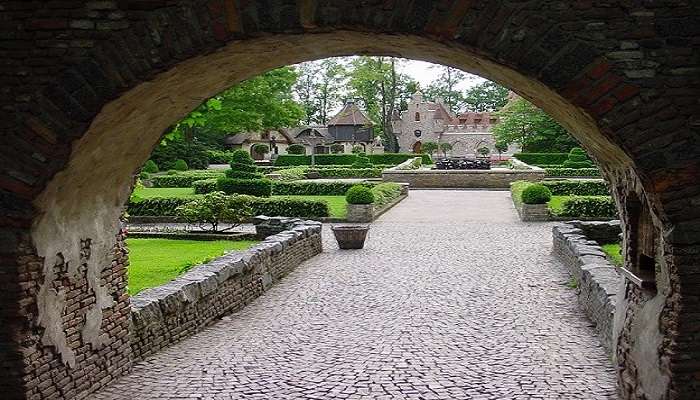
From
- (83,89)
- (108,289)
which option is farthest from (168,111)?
(108,289)

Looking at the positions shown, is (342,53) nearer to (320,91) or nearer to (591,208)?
(591,208)

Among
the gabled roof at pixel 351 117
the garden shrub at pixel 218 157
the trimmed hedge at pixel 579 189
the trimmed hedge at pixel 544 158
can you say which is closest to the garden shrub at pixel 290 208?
the trimmed hedge at pixel 579 189

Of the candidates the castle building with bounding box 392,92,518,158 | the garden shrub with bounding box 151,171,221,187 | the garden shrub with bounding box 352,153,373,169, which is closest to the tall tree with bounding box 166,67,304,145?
the garden shrub with bounding box 352,153,373,169

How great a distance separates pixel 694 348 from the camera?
4.85m

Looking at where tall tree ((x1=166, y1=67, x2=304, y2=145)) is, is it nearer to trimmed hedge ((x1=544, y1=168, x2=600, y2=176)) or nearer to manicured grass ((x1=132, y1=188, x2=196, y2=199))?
manicured grass ((x1=132, y1=188, x2=196, y2=199))

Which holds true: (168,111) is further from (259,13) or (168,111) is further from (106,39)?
(259,13)

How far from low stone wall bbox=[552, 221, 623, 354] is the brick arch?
1.84 m

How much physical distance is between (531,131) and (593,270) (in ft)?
149

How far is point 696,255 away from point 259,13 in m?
3.39

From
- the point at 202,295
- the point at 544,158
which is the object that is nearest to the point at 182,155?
the point at 544,158

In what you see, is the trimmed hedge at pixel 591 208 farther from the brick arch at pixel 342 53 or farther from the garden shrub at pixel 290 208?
the brick arch at pixel 342 53

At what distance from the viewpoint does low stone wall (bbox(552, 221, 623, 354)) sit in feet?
26.8

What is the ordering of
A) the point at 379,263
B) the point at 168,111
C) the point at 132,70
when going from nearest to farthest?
the point at 132,70
the point at 168,111
the point at 379,263

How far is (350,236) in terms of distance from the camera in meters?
16.8
